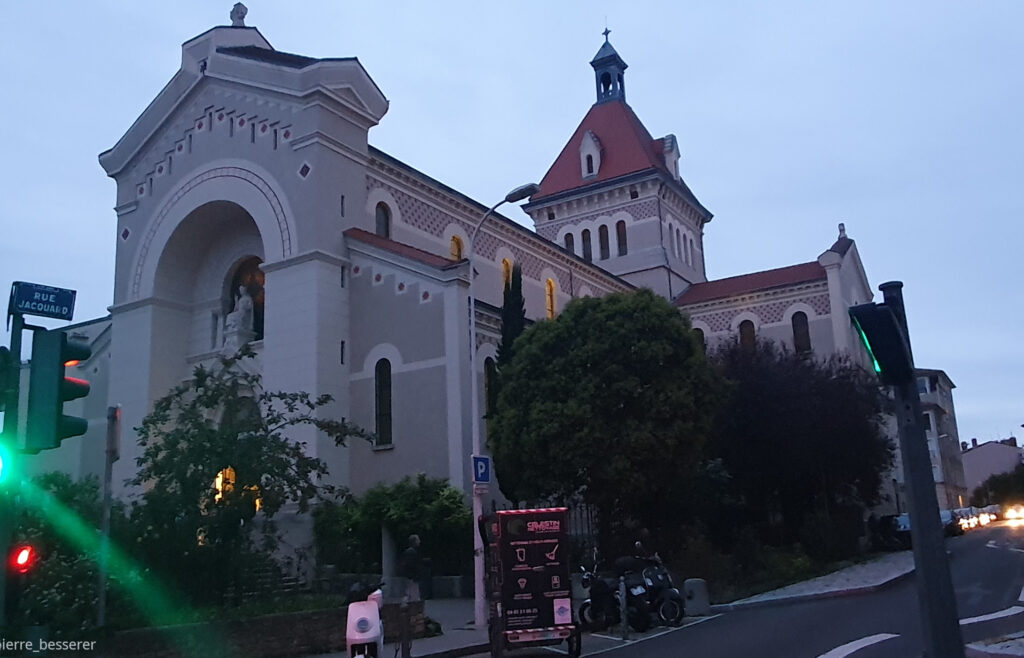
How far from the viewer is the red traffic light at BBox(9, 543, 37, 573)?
25.5 ft

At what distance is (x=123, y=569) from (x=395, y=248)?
49.0 ft

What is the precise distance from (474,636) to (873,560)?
1645 cm

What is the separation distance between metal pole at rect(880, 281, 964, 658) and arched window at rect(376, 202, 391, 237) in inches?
1040

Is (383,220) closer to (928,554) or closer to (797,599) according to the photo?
(797,599)

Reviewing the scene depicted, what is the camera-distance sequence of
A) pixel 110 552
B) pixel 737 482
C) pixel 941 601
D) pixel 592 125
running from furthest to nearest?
pixel 592 125
pixel 737 482
pixel 110 552
pixel 941 601

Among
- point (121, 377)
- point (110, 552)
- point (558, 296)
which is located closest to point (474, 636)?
point (110, 552)

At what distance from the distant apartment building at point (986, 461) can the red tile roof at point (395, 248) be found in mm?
114866

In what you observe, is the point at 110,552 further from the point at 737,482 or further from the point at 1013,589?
the point at 737,482

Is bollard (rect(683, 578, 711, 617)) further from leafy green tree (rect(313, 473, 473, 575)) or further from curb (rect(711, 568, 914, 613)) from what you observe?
leafy green tree (rect(313, 473, 473, 575))

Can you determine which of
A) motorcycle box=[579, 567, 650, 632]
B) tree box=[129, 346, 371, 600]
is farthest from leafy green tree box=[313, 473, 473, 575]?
motorcycle box=[579, 567, 650, 632]

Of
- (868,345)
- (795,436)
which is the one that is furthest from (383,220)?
(868,345)

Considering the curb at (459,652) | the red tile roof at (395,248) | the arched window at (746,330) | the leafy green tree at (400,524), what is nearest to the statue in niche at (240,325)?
the red tile roof at (395,248)

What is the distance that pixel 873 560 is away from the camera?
26.9 metres

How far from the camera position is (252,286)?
31.8 metres
